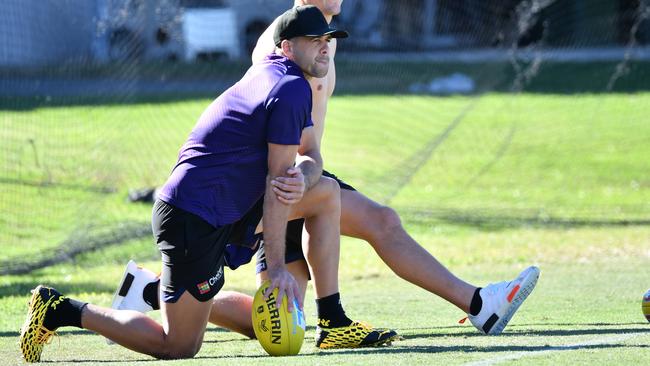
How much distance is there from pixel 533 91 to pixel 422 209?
31.8 ft

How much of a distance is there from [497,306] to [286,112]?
1.79m

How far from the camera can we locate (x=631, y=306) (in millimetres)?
7777

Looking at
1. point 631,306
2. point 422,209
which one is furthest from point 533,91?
point 631,306

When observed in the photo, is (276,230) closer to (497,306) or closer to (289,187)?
(289,187)

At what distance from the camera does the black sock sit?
6.27m

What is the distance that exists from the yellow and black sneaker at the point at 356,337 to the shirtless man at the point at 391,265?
0.57 meters

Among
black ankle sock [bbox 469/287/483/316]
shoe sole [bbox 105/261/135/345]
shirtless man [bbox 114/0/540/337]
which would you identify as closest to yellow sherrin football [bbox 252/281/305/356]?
shirtless man [bbox 114/0/540/337]

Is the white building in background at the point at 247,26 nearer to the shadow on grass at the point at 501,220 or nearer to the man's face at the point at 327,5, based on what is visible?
the shadow on grass at the point at 501,220

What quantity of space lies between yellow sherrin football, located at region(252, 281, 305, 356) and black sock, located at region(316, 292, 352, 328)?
0.44m

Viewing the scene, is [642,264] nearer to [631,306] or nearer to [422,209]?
[631,306]

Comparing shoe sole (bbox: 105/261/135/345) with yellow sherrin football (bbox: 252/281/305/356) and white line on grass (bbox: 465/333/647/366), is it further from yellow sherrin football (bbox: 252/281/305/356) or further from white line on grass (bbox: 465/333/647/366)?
white line on grass (bbox: 465/333/647/366)

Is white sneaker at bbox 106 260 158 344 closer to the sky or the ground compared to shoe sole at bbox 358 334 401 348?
closer to the ground

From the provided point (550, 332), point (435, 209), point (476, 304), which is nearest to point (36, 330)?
point (476, 304)

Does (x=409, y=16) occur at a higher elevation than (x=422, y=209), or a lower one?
higher
